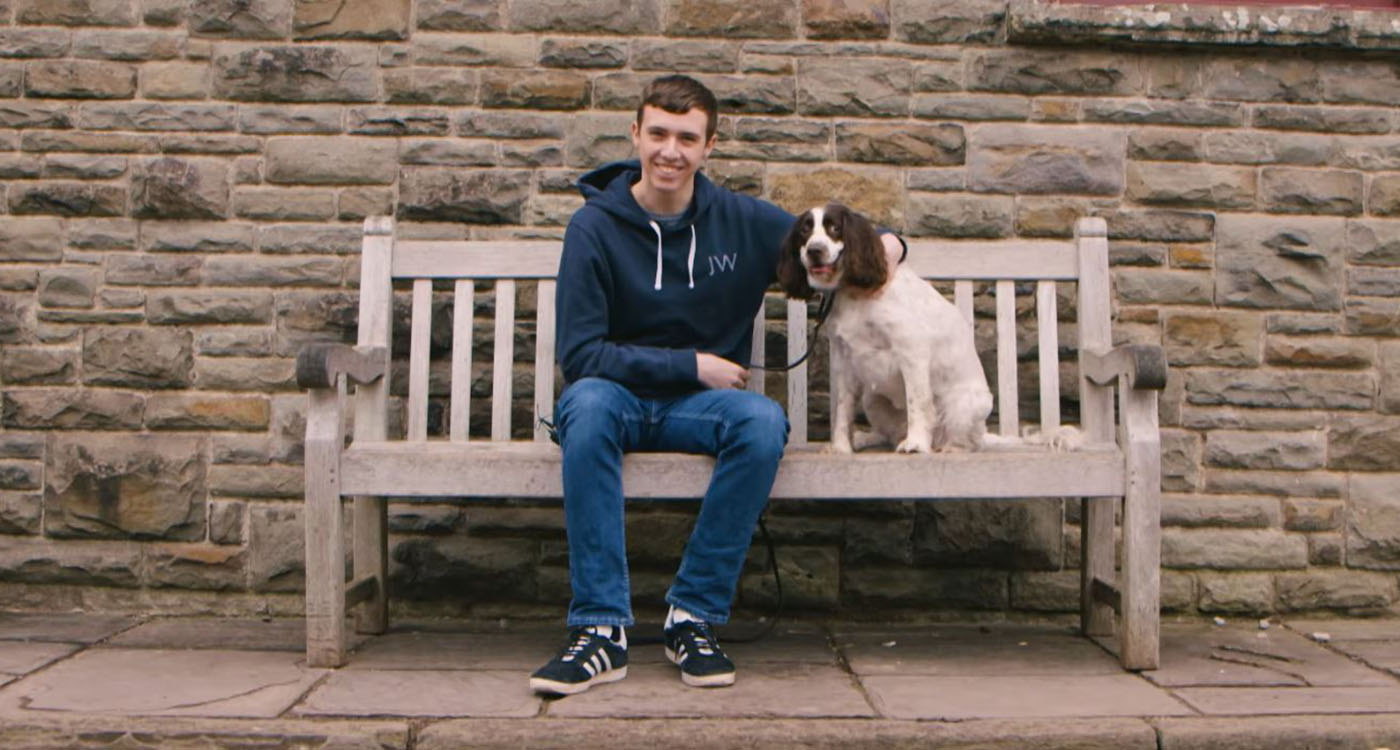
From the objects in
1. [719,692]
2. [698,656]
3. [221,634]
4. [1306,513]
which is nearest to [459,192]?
[221,634]

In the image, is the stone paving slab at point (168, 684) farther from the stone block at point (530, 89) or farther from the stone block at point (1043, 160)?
the stone block at point (1043, 160)

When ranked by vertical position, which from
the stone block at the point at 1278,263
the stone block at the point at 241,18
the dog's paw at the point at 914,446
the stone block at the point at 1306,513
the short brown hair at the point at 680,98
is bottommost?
the stone block at the point at 1306,513

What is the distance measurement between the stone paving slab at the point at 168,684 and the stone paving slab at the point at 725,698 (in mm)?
719

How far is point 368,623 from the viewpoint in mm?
3857

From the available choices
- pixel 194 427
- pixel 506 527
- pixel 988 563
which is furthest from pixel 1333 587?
pixel 194 427

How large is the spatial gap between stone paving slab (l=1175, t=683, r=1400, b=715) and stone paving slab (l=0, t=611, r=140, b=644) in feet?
10.0

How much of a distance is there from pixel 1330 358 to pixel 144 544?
3.98 m

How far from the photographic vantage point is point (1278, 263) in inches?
168

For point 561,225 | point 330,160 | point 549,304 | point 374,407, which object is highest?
point 330,160

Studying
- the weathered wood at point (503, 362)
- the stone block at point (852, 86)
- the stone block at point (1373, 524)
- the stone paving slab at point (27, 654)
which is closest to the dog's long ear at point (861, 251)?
the stone block at point (852, 86)

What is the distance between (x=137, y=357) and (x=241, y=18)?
46.3 inches

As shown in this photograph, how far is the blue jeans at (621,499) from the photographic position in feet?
10.4

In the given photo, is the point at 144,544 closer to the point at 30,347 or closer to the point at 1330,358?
the point at 30,347

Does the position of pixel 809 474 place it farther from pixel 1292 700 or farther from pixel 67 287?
pixel 67 287
